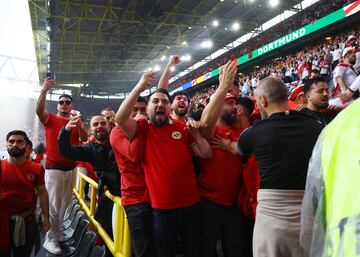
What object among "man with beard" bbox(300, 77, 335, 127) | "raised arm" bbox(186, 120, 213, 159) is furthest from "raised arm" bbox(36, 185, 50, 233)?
"man with beard" bbox(300, 77, 335, 127)

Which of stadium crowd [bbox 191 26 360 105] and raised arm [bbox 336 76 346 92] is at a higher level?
stadium crowd [bbox 191 26 360 105]

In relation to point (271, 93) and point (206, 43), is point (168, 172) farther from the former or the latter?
point (206, 43)

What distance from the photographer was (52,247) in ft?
12.8

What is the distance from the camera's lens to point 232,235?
2371 mm

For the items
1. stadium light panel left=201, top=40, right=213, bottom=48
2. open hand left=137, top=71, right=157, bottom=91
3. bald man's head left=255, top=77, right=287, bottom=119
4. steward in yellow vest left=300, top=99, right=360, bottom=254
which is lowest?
steward in yellow vest left=300, top=99, right=360, bottom=254

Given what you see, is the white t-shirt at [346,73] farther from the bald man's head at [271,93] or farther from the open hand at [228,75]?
the bald man's head at [271,93]

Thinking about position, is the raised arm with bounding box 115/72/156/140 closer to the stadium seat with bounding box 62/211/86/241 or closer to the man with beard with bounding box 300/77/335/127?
the man with beard with bounding box 300/77/335/127

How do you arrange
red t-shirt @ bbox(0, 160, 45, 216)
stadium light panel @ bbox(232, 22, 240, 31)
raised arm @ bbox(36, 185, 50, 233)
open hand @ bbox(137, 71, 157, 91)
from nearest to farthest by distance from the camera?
open hand @ bbox(137, 71, 157, 91) < red t-shirt @ bbox(0, 160, 45, 216) < raised arm @ bbox(36, 185, 50, 233) < stadium light panel @ bbox(232, 22, 240, 31)

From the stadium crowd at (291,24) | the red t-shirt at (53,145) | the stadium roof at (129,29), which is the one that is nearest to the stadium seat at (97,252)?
the red t-shirt at (53,145)

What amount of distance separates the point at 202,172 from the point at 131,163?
591mm

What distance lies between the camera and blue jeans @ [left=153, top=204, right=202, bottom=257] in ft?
7.06

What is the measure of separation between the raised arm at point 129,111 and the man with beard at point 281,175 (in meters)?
0.88

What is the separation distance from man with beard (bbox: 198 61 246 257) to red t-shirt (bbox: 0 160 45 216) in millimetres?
1877

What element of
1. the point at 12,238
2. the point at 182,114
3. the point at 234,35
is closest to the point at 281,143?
the point at 182,114
